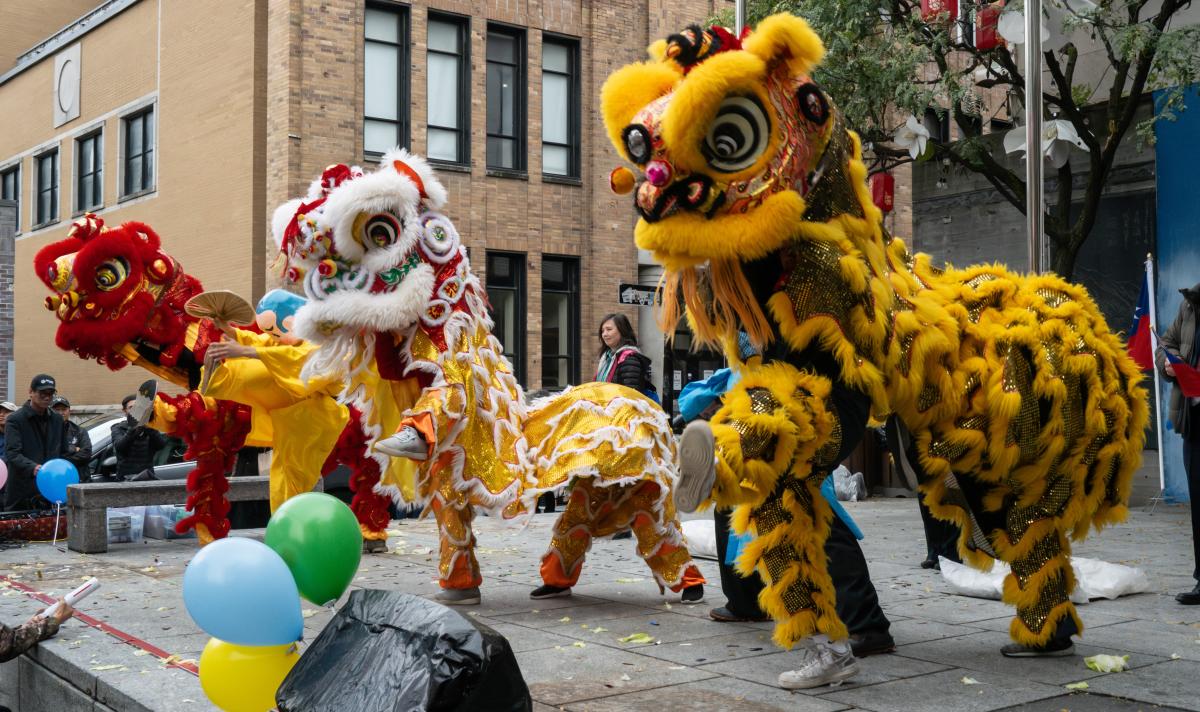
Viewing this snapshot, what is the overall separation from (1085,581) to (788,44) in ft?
12.3

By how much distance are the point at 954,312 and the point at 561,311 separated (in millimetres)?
16325

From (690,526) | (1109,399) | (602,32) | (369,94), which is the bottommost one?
(690,526)

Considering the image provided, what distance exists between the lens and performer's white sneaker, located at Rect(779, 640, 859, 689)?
164 inches

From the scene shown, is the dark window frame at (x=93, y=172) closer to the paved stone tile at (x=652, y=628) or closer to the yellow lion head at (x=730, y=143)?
the paved stone tile at (x=652, y=628)

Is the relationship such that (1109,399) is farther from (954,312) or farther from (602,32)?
(602,32)

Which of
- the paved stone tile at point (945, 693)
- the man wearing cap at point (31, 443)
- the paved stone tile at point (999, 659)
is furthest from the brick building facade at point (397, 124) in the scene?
the paved stone tile at point (945, 693)

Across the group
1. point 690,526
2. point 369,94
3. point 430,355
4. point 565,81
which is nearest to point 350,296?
point 430,355

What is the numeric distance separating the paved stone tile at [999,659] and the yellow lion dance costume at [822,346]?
12cm

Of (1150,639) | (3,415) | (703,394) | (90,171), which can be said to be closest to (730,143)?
(703,394)

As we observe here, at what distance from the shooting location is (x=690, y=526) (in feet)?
25.7

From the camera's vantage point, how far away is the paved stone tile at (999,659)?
14.4 feet

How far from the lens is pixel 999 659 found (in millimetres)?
4672

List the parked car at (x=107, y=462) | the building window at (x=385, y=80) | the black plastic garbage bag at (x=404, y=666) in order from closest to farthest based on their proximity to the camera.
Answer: the black plastic garbage bag at (x=404, y=666), the parked car at (x=107, y=462), the building window at (x=385, y=80)

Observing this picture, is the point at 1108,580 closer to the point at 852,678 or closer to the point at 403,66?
the point at 852,678
